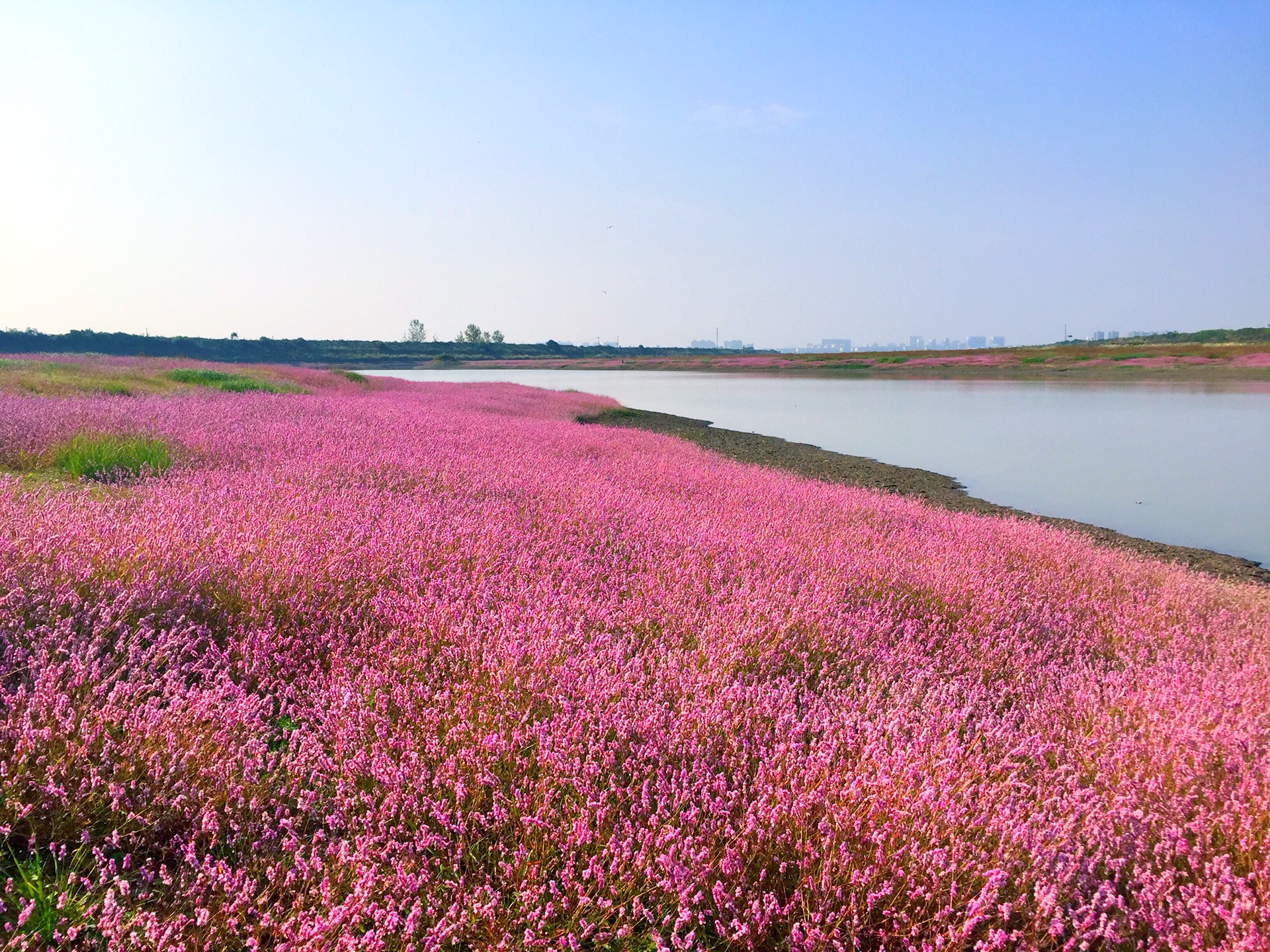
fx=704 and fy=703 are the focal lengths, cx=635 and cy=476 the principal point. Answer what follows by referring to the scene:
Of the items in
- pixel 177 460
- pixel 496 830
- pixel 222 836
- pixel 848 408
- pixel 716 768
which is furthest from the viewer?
pixel 848 408

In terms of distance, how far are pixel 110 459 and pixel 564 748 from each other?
209 inches

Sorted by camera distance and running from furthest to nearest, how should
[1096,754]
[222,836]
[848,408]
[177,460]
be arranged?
[848,408]
[177,460]
[1096,754]
[222,836]

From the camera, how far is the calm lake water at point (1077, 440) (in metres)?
12.5

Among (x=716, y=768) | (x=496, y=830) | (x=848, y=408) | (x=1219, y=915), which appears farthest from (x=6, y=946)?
(x=848, y=408)

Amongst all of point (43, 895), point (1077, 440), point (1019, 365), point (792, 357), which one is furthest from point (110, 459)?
point (792, 357)

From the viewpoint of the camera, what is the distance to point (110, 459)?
18.7 ft

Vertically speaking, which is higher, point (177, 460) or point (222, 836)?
point (177, 460)

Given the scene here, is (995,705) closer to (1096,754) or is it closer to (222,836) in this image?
(1096,754)

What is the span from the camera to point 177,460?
5.89 metres

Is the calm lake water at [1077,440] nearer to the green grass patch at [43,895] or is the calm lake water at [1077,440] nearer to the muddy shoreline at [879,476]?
the muddy shoreline at [879,476]

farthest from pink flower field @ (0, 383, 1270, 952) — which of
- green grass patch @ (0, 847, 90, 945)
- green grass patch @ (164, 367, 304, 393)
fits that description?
green grass patch @ (164, 367, 304, 393)

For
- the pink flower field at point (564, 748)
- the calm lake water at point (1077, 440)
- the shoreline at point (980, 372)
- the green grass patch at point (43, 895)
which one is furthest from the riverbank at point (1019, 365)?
the green grass patch at point (43, 895)

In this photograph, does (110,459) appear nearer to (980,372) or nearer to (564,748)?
(564,748)

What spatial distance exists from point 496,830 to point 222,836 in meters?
0.76
